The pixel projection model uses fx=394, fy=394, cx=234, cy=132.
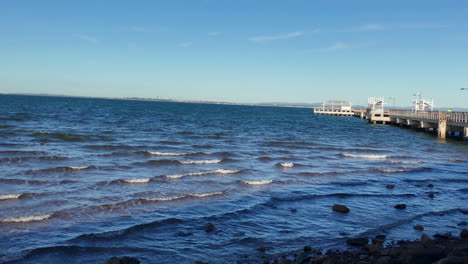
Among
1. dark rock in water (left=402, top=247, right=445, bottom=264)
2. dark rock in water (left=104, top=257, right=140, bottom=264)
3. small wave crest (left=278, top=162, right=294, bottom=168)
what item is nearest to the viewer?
dark rock in water (left=402, top=247, right=445, bottom=264)

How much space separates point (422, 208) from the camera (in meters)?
13.3

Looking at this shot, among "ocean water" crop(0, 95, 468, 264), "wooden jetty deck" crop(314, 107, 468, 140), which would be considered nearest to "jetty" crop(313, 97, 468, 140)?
"wooden jetty deck" crop(314, 107, 468, 140)

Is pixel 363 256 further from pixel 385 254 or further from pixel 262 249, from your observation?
pixel 262 249

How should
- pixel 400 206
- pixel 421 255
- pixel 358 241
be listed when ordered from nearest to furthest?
pixel 421 255 < pixel 358 241 < pixel 400 206

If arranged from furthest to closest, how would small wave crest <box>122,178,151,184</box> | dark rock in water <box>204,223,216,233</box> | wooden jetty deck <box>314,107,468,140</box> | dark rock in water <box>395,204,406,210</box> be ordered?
wooden jetty deck <box>314,107,468,140</box> < small wave crest <box>122,178,151,184</box> < dark rock in water <box>395,204,406,210</box> < dark rock in water <box>204,223,216,233</box>

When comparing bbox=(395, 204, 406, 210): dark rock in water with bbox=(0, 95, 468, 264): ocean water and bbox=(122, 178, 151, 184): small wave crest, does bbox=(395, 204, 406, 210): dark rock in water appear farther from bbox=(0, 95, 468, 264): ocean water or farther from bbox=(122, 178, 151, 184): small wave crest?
bbox=(122, 178, 151, 184): small wave crest

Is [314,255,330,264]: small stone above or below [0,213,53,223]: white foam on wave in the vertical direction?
above

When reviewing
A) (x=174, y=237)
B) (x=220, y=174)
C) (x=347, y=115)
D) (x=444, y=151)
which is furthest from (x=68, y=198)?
(x=347, y=115)

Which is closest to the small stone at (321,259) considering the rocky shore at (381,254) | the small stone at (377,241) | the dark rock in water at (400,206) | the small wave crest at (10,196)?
the rocky shore at (381,254)

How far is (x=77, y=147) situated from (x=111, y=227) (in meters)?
16.5

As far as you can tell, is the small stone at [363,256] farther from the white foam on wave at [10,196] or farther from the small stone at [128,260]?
the white foam on wave at [10,196]

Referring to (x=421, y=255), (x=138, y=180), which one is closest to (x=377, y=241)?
(x=421, y=255)

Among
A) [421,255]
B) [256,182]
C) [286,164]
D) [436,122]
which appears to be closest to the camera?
[421,255]

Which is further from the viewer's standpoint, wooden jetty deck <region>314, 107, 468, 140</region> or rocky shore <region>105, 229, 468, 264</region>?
wooden jetty deck <region>314, 107, 468, 140</region>
